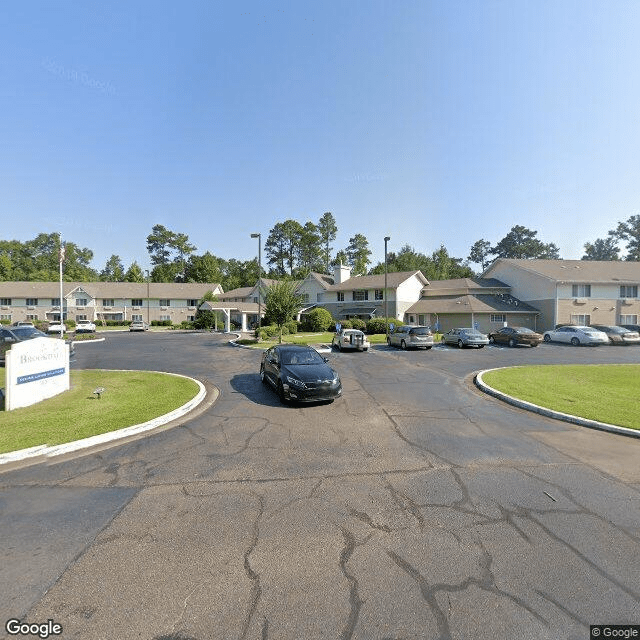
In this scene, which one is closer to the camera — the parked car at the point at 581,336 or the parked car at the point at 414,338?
the parked car at the point at 414,338

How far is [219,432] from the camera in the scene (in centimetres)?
740

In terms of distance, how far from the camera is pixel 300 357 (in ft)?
36.4

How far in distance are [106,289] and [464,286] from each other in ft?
200

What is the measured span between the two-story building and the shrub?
22.3m

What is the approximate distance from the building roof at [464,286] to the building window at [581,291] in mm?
6982

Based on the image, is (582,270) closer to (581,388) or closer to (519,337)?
(519,337)

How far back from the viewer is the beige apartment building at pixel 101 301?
57.5 metres

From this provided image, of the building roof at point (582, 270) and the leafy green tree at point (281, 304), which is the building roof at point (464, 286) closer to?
the building roof at point (582, 270)

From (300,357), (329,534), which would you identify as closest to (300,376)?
(300,357)

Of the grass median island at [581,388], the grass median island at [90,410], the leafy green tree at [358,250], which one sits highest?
the leafy green tree at [358,250]

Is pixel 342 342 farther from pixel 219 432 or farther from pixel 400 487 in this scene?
pixel 400 487

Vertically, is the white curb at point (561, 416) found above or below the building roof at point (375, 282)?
below

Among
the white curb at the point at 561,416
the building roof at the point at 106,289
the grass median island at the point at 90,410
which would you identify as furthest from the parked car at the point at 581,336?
the building roof at the point at 106,289

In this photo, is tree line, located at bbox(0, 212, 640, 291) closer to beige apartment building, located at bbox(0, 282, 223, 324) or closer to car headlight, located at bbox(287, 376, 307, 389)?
beige apartment building, located at bbox(0, 282, 223, 324)
